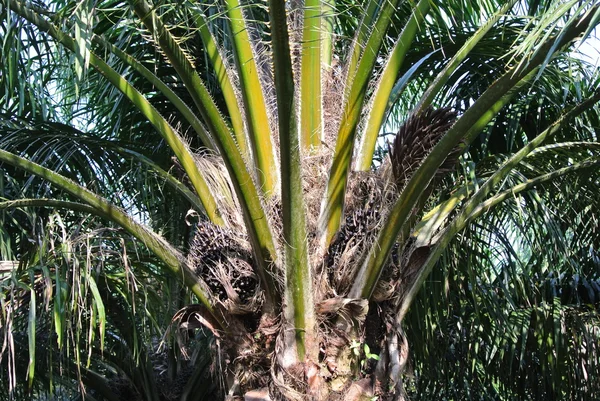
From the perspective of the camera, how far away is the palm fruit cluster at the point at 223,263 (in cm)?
343

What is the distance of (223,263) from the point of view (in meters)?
3.48

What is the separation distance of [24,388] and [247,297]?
206 cm

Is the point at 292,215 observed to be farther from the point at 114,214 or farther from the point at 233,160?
the point at 114,214

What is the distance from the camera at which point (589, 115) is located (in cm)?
470

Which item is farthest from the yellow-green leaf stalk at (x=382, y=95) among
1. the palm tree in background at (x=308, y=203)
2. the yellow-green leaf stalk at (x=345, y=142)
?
the yellow-green leaf stalk at (x=345, y=142)

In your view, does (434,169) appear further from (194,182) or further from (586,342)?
(586,342)

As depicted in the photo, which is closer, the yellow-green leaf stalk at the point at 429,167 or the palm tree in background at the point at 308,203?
the yellow-green leaf stalk at the point at 429,167

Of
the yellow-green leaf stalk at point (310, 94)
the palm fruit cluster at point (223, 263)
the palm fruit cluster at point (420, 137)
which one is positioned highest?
the yellow-green leaf stalk at point (310, 94)

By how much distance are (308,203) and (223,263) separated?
17.9 inches

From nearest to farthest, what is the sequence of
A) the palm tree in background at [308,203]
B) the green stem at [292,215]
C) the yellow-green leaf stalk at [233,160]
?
the green stem at [292,215] → the yellow-green leaf stalk at [233,160] → the palm tree in background at [308,203]

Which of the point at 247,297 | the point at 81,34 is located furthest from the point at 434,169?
the point at 81,34

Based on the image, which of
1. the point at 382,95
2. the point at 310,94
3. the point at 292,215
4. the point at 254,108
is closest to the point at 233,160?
the point at 292,215

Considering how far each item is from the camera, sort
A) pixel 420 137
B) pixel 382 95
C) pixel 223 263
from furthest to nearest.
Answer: pixel 382 95, pixel 223 263, pixel 420 137

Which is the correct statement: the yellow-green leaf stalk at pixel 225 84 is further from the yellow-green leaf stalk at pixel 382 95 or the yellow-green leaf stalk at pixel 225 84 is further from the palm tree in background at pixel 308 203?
the yellow-green leaf stalk at pixel 382 95
